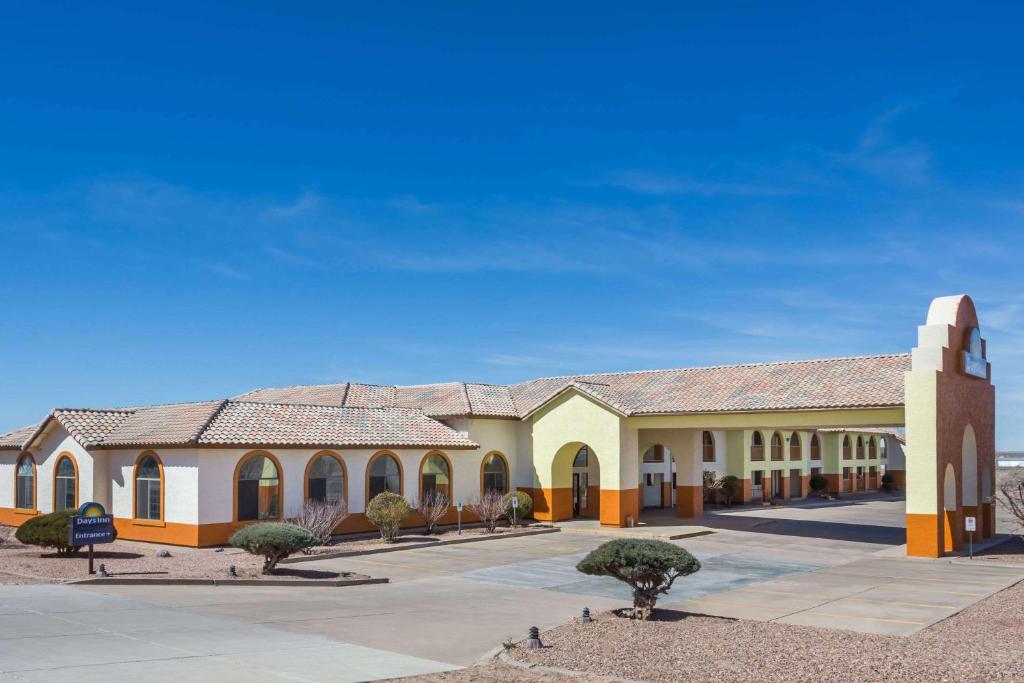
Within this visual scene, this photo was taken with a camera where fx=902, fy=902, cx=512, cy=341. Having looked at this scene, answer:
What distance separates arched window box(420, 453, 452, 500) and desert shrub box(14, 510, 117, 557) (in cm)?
1242

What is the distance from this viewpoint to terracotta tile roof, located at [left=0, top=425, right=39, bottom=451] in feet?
110

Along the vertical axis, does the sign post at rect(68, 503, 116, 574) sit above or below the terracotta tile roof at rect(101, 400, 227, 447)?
below

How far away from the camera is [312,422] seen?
30.7 m

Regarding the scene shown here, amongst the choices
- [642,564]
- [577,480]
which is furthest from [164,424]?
[642,564]

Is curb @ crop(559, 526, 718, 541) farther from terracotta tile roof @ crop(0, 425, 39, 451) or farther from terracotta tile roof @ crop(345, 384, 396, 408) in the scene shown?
terracotta tile roof @ crop(0, 425, 39, 451)

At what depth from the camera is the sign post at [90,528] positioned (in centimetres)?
2049

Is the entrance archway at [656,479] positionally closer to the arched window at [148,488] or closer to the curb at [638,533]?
the curb at [638,533]

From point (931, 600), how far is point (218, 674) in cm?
1412

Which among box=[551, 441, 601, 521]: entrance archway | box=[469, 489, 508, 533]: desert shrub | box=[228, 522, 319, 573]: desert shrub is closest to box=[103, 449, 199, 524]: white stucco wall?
box=[228, 522, 319, 573]: desert shrub

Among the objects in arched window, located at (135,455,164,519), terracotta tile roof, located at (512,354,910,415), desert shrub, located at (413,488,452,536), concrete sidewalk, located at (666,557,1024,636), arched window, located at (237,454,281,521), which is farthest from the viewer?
desert shrub, located at (413,488,452,536)

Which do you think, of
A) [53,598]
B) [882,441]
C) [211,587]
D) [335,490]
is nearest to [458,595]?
[211,587]

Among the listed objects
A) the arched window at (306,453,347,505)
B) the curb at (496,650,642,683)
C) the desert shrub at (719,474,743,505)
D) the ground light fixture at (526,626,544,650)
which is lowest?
the desert shrub at (719,474,743,505)

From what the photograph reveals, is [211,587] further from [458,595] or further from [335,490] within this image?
[335,490]

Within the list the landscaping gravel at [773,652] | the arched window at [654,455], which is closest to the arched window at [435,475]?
the arched window at [654,455]
